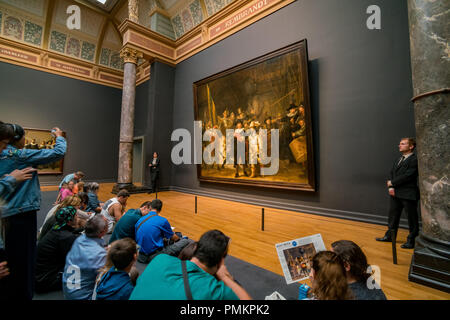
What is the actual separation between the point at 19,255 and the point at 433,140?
14.1 ft

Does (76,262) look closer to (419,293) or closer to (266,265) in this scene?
(266,265)

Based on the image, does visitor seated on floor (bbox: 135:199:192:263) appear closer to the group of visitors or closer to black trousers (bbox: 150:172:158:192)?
the group of visitors

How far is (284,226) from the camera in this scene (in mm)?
4621

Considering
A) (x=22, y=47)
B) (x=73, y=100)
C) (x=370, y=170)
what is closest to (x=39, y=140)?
(x=73, y=100)

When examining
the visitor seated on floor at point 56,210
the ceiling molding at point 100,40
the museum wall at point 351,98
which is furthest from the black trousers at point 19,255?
the ceiling molding at point 100,40

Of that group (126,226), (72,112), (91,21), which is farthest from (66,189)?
(91,21)

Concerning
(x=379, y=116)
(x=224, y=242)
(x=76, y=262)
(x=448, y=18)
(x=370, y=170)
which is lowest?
(x=76, y=262)

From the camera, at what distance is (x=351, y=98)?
5.07m

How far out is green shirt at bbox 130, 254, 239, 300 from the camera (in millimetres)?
1069

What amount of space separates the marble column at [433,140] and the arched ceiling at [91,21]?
7.48 metres

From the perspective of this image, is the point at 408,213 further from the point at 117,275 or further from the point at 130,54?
the point at 130,54

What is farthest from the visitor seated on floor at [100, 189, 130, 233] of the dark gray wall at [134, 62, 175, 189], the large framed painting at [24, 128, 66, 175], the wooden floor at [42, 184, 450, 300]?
the large framed painting at [24, 128, 66, 175]

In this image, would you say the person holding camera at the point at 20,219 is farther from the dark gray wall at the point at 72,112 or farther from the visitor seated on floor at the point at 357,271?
the dark gray wall at the point at 72,112

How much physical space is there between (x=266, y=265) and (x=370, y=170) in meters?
3.48
